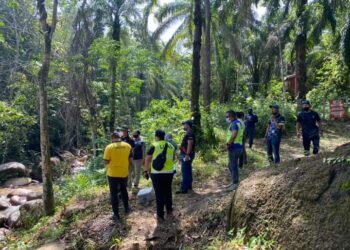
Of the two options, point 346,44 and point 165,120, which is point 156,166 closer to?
point 165,120

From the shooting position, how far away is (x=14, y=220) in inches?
461

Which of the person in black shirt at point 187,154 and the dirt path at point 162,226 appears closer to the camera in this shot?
the dirt path at point 162,226

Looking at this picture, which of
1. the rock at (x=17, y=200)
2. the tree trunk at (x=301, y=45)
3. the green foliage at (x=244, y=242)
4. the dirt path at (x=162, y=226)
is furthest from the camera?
the tree trunk at (x=301, y=45)

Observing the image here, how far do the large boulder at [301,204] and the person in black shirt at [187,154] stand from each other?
2.59 metres

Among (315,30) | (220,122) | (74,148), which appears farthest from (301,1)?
(74,148)

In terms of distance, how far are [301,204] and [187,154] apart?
382 cm

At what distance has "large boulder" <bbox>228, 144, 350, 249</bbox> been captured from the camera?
448cm

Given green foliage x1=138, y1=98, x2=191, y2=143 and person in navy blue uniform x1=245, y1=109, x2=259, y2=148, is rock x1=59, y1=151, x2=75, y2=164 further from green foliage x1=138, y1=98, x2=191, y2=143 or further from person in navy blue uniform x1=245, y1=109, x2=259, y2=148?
person in navy blue uniform x1=245, y1=109, x2=259, y2=148

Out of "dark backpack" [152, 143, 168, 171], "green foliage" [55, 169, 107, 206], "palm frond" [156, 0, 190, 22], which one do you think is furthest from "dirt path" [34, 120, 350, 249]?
"palm frond" [156, 0, 190, 22]

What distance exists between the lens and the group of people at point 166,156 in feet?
23.7

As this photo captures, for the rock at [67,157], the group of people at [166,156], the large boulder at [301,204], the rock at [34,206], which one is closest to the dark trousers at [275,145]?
the group of people at [166,156]

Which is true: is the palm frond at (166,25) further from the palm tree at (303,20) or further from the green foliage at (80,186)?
the green foliage at (80,186)

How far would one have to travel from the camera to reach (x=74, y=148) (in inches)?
1182

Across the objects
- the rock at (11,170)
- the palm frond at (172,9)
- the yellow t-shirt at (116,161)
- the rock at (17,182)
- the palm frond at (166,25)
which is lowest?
the rock at (17,182)
